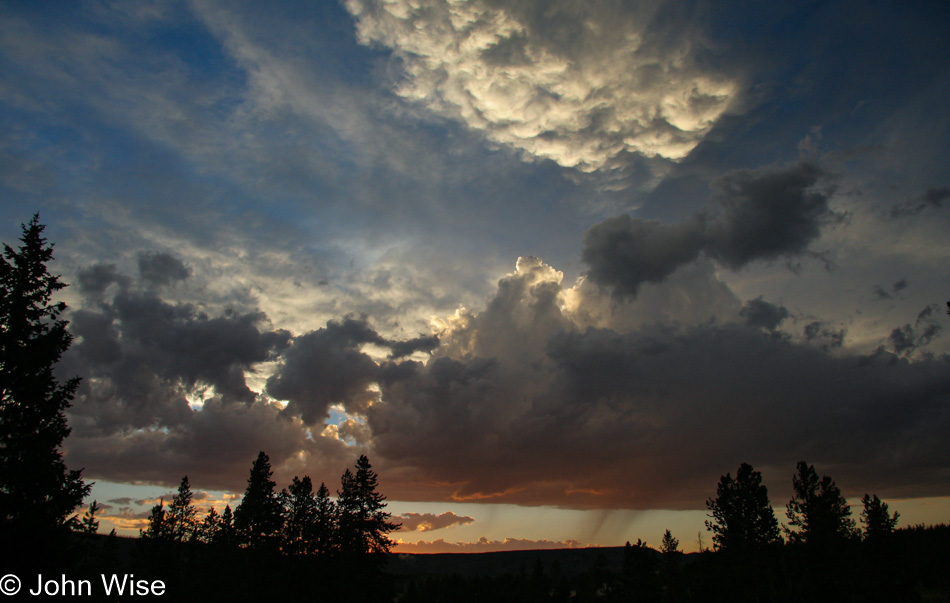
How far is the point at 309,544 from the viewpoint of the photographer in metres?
49.6

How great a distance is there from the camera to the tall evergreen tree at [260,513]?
4516 centimetres

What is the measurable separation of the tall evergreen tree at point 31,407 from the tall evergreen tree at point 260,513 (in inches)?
1129

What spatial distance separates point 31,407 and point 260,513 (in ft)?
102

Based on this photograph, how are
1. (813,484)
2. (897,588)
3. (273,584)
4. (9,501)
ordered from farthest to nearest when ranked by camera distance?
(897,588), (813,484), (273,584), (9,501)

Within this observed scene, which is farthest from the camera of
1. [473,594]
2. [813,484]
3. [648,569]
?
[473,594]

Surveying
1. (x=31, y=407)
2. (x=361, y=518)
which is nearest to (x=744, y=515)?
(x=361, y=518)

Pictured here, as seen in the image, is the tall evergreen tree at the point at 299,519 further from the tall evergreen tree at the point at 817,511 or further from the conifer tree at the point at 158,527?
the tall evergreen tree at the point at 817,511

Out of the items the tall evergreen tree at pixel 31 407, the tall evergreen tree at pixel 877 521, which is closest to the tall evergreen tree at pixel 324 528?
the tall evergreen tree at pixel 31 407

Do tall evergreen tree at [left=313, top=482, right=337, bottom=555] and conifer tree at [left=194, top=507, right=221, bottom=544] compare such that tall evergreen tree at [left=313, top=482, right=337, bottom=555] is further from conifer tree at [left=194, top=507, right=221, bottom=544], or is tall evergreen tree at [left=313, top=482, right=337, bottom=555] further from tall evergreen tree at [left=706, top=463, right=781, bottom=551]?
tall evergreen tree at [left=706, top=463, right=781, bottom=551]

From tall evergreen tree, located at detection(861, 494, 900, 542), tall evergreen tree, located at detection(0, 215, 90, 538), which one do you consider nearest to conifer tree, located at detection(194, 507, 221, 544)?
tall evergreen tree, located at detection(0, 215, 90, 538)

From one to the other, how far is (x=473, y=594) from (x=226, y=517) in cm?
9213

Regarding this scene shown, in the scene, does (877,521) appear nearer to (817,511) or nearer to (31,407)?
(817,511)

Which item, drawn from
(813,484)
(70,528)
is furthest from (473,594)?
(70,528)

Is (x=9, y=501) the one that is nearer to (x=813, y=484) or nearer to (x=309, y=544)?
(x=309, y=544)
